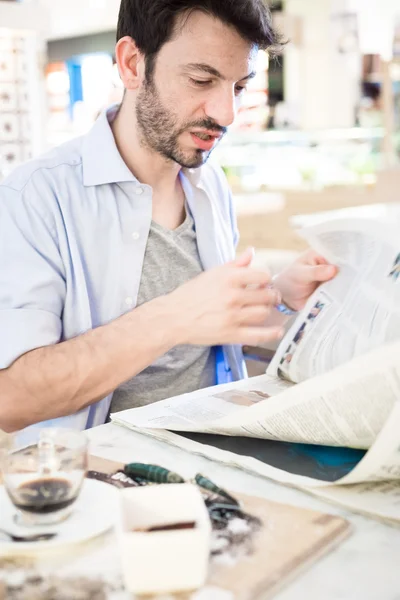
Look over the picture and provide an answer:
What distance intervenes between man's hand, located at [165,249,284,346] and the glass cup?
0.36m

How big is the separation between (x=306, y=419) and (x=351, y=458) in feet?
0.30

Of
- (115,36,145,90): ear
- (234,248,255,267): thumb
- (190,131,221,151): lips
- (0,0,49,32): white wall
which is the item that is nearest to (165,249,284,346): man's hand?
(234,248,255,267): thumb

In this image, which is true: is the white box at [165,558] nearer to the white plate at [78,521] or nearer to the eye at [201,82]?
the white plate at [78,521]

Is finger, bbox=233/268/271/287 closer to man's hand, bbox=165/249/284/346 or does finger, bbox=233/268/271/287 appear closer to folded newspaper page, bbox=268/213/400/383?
man's hand, bbox=165/249/284/346

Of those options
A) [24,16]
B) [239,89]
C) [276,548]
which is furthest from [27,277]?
[24,16]

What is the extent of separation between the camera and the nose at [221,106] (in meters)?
1.38

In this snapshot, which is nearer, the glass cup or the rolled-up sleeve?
the glass cup

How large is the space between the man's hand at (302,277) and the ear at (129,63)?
1.66ft

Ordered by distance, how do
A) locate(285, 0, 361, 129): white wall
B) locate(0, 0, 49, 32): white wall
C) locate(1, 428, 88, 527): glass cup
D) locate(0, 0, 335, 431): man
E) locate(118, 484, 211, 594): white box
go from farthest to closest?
locate(285, 0, 361, 129): white wall, locate(0, 0, 49, 32): white wall, locate(0, 0, 335, 431): man, locate(1, 428, 88, 527): glass cup, locate(118, 484, 211, 594): white box

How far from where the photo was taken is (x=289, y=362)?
116cm

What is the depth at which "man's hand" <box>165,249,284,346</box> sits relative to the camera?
40.3 inches

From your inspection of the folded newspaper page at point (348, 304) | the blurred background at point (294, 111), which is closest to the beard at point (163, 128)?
the blurred background at point (294, 111)

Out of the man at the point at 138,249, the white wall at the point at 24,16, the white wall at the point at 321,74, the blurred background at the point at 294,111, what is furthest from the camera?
the white wall at the point at 321,74

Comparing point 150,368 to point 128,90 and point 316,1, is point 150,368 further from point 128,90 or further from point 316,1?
point 316,1
